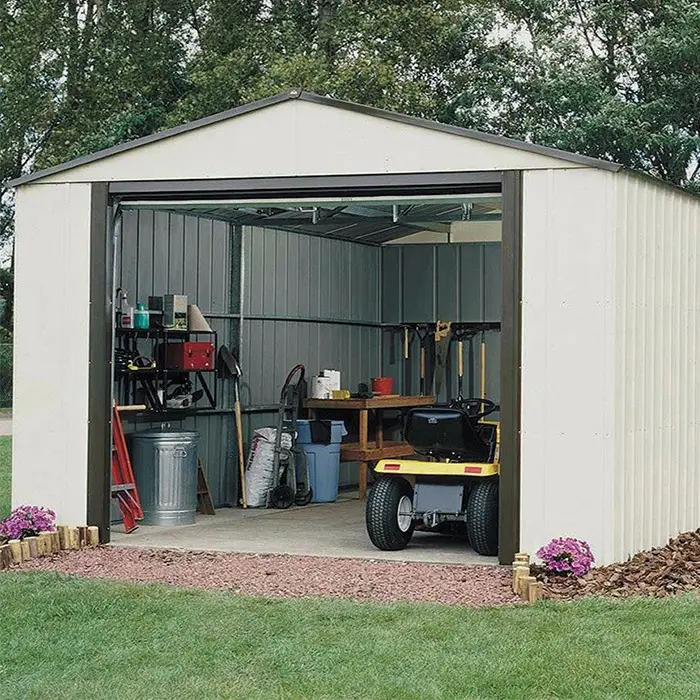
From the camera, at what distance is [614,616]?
7938mm

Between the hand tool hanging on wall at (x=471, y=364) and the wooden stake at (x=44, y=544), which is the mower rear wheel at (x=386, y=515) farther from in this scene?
the hand tool hanging on wall at (x=471, y=364)

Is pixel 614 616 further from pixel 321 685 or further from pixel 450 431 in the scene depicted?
pixel 450 431

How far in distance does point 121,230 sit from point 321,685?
6319mm

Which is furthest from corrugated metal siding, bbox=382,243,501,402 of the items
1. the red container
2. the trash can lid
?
the trash can lid

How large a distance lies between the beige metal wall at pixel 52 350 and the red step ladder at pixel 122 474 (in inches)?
33.0

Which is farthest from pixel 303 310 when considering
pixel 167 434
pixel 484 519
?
pixel 484 519

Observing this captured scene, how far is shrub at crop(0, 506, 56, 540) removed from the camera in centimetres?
1041

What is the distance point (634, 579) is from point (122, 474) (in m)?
4.38

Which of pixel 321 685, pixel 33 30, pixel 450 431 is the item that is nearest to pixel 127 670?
pixel 321 685

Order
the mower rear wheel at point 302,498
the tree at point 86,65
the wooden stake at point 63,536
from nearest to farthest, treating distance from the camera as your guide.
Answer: the wooden stake at point 63,536, the mower rear wheel at point 302,498, the tree at point 86,65

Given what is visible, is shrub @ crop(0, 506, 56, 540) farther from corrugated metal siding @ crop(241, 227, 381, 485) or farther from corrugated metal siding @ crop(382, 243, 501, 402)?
corrugated metal siding @ crop(382, 243, 501, 402)

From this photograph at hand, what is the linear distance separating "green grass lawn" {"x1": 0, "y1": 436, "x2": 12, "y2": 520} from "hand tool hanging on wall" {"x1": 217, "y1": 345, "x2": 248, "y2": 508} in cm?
203

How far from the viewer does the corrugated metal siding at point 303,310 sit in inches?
560

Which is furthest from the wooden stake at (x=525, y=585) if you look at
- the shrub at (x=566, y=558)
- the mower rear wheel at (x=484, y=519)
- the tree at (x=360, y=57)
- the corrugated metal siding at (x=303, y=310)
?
the tree at (x=360, y=57)
